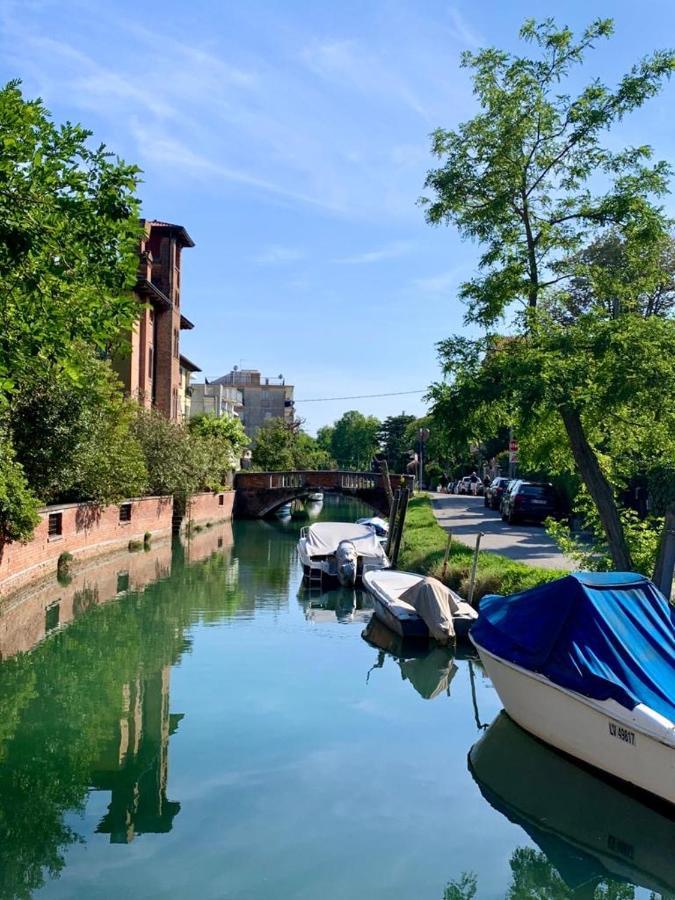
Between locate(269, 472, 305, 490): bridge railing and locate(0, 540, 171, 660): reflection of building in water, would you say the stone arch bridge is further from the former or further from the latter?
locate(0, 540, 171, 660): reflection of building in water

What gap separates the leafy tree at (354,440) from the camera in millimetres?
132125

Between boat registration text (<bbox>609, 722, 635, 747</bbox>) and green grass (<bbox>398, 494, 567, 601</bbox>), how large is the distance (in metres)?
6.93

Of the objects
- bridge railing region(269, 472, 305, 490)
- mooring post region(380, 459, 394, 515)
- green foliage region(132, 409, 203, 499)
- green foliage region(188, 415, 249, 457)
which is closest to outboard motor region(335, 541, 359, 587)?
mooring post region(380, 459, 394, 515)

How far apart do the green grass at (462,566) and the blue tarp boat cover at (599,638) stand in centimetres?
534

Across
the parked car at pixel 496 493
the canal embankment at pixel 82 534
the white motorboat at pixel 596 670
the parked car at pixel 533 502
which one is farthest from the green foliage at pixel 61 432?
the parked car at pixel 496 493

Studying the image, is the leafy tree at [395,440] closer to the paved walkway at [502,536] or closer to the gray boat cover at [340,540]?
the paved walkway at [502,536]

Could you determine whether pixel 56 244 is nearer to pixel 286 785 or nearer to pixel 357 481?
pixel 286 785

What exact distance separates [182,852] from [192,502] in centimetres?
3618

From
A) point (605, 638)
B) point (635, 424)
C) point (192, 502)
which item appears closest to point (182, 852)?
point (605, 638)

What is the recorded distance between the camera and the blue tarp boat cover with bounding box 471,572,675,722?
346 inches

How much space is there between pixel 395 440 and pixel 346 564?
86175mm

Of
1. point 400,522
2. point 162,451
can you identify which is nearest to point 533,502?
point 400,522

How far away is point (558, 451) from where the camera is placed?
1444 cm

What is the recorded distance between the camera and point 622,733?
27.9 ft
